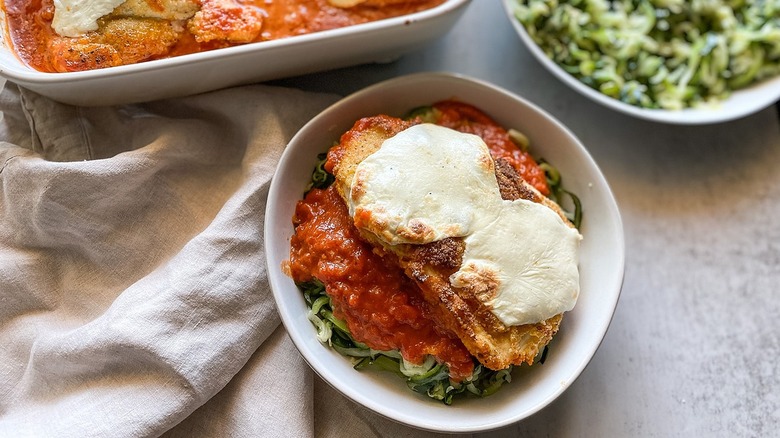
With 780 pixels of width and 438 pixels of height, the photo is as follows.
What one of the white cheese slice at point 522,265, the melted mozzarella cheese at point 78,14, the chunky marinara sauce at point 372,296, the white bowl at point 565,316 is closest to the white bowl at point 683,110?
the white bowl at point 565,316

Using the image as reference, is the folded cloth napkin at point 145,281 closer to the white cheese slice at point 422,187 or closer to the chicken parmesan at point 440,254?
the chicken parmesan at point 440,254

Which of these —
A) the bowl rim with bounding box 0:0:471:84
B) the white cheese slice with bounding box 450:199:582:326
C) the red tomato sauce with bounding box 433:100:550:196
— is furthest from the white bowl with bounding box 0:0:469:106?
the white cheese slice with bounding box 450:199:582:326

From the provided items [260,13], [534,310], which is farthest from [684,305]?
[260,13]

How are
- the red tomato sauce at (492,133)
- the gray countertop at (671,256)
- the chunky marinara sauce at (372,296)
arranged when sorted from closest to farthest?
1. the chunky marinara sauce at (372,296)
2. the red tomato sauce at (492,133)
3. the gray countertop at (671,256)

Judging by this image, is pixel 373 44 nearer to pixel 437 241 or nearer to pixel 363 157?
→ pixel 363 157

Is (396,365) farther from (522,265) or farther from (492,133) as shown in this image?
(492,133)

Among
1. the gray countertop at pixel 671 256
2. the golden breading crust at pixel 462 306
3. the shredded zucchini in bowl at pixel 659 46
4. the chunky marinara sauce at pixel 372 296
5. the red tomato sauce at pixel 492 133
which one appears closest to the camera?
the golden breading crust at pixel 462 306

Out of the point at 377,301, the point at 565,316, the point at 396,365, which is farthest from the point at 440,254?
the point at 565,316
